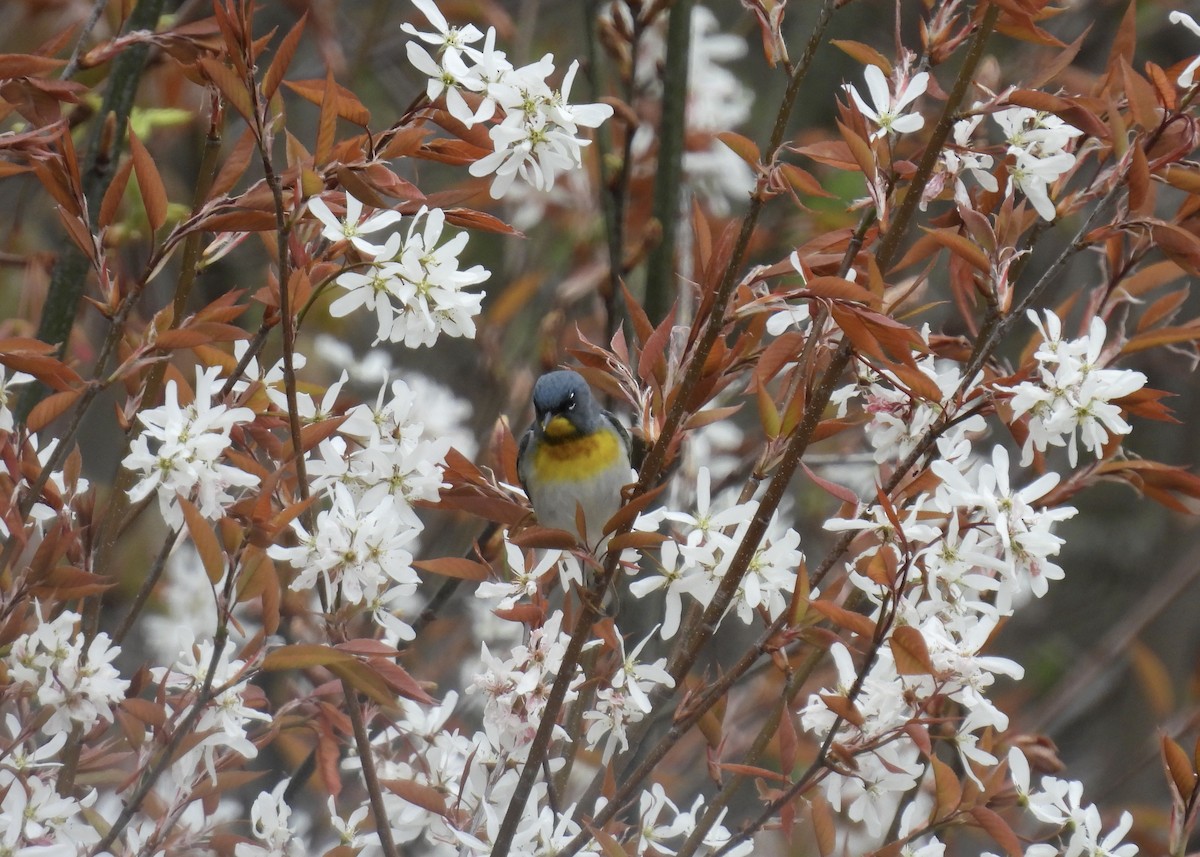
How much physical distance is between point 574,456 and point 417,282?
129 centimetres

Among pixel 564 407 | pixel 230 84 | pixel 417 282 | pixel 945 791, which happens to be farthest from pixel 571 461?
pixel 230 84

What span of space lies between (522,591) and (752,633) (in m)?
5.26

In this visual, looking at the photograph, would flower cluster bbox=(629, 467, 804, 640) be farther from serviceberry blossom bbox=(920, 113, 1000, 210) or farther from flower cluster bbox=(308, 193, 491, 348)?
serviceberry blossom bbox=(920, 113, 1000, 210)

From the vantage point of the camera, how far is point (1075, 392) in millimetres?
1936

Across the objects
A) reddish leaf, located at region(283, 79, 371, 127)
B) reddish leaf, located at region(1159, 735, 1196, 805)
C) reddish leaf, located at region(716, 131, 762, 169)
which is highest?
reddish leaf, located at region(716, 131, 762, 169)

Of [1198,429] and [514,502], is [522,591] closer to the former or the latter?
[514,502]

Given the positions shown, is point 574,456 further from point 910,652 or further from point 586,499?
point 910,652

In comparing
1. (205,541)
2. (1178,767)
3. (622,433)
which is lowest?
(622,433)

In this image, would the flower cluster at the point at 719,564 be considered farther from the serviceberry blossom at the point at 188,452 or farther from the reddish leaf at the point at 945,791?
the serviceberry blossom at the point at 188,452

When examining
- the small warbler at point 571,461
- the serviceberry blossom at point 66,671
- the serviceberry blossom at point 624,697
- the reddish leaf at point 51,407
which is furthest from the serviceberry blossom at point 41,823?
the small warbler at point 571,461

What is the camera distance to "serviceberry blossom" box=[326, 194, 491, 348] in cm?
197

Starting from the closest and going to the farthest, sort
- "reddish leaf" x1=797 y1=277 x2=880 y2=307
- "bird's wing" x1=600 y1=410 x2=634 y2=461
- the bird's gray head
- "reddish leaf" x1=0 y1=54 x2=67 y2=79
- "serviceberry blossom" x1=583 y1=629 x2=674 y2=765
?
"reddish leaf" x1=797 y1=277 x2=880 y2=307, "reddish leaf" x1=0 y1=54 x2=67 y2=79, "serviceberry blossom" x1=583 y1=629 x2=674 y2=765, the bird's gray head, "bird's wing" x1=600 y1=410 x2=634 y2=461

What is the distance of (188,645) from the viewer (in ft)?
7.72

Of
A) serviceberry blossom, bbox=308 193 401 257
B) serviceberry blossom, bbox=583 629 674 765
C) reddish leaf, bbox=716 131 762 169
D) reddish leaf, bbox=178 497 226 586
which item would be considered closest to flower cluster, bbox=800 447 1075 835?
serviceberry blossom, bbox=583 629 674 765
